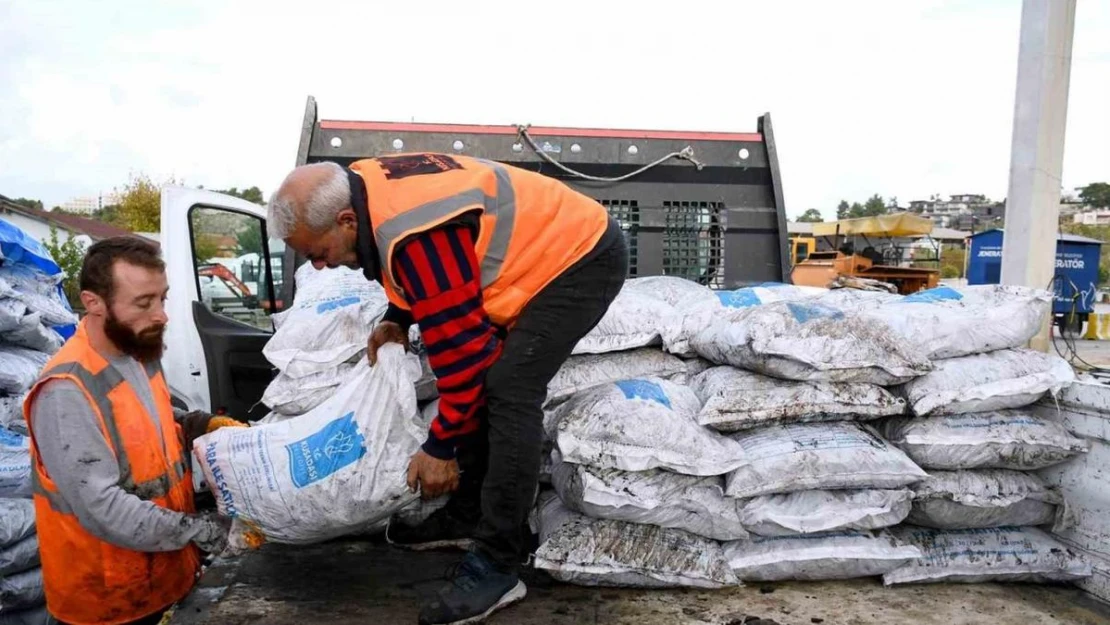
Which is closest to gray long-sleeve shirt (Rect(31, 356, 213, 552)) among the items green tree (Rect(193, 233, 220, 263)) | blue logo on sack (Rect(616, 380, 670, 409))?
blue logo on sack (Rect(616, 380, 670, 409))

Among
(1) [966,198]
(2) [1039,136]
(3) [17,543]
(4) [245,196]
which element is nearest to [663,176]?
(3) [17,543]

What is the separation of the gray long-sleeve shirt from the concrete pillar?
6.18 m

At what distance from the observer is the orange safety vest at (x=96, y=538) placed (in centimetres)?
205

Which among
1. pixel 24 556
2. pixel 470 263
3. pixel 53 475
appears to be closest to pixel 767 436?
pixel 470 263

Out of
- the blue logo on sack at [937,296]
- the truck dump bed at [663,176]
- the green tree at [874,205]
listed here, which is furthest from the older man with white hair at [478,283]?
the green tree at [874,205]

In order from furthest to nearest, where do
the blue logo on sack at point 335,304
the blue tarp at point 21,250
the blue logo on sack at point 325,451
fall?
1. the blue tarp at point 21,250
2. the blue logo on sack at point 335,304
3. the blue logo on sack at point 325,451

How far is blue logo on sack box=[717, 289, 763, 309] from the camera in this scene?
290 cm

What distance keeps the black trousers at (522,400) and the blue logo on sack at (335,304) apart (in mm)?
916

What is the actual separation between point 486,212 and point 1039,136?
5.71 meters

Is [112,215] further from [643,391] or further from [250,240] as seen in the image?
[643,391]

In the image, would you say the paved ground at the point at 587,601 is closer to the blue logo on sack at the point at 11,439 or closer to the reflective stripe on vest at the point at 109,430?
the reflective stripe on vest at the point at 109,430

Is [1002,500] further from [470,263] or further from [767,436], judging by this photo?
[470,263]

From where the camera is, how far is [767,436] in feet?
7.87

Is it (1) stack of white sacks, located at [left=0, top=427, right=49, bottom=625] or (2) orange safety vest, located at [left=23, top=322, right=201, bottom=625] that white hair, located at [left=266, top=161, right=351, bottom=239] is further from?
(1) stack of white sacks, located at [left=0, top=427, right=49, bottom=625]
